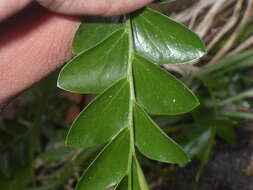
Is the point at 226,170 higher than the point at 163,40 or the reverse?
the reverse

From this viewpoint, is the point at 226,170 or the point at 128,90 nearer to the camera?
the point at 128,90

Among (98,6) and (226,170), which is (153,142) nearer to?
(98,6)

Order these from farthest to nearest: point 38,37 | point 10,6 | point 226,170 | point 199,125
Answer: point 226,170 → point 199,125 → point 38,37 → point 10,6

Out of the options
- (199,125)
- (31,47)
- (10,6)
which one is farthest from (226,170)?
(10,6)

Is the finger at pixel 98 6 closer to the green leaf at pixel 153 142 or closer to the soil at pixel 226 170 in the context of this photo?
the green leaf at pixel 153 142

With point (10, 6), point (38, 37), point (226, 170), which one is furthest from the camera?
point (226, 170)

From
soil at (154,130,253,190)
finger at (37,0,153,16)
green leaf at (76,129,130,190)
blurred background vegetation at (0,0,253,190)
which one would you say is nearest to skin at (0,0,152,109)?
finger at (37,0,153,16)
